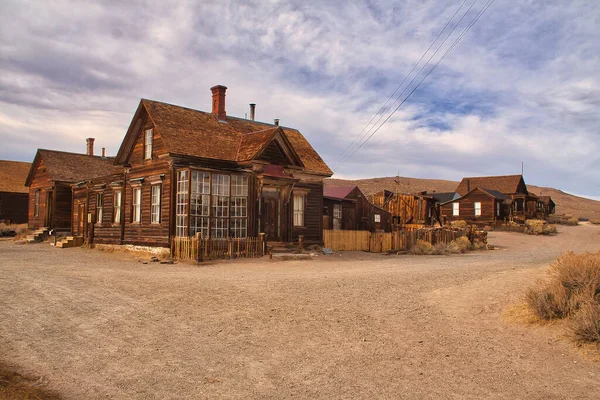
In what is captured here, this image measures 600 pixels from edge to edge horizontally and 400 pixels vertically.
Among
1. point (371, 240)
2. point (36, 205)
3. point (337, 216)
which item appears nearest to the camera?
point (371, 240)

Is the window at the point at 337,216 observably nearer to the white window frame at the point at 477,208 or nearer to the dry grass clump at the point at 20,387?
the white window frame at the point at 477,208

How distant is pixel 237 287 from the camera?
37.6 ft

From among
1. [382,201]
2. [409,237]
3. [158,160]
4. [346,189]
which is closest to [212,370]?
[158,160]

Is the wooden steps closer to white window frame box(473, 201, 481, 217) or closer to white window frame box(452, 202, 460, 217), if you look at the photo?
white window frame box(452, 202, 460, 217)

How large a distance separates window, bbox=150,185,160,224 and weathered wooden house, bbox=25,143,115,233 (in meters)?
13.4

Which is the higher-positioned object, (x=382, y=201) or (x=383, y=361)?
(x=382, y=201)

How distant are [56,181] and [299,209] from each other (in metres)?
17.8

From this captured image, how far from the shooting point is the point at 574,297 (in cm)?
798

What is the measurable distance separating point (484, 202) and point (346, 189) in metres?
21.0

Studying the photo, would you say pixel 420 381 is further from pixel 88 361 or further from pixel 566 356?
pixel 88 361

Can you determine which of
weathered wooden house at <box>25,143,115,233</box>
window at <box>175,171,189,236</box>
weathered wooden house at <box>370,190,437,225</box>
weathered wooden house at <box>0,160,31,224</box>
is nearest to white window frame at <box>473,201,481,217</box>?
weathered wooden house at <box>370,190,437,225</box>

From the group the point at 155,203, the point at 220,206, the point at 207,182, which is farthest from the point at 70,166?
the point at 220,206

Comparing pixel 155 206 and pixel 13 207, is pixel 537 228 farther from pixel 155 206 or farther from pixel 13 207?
pixel 13 207

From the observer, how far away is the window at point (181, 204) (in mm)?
19281
